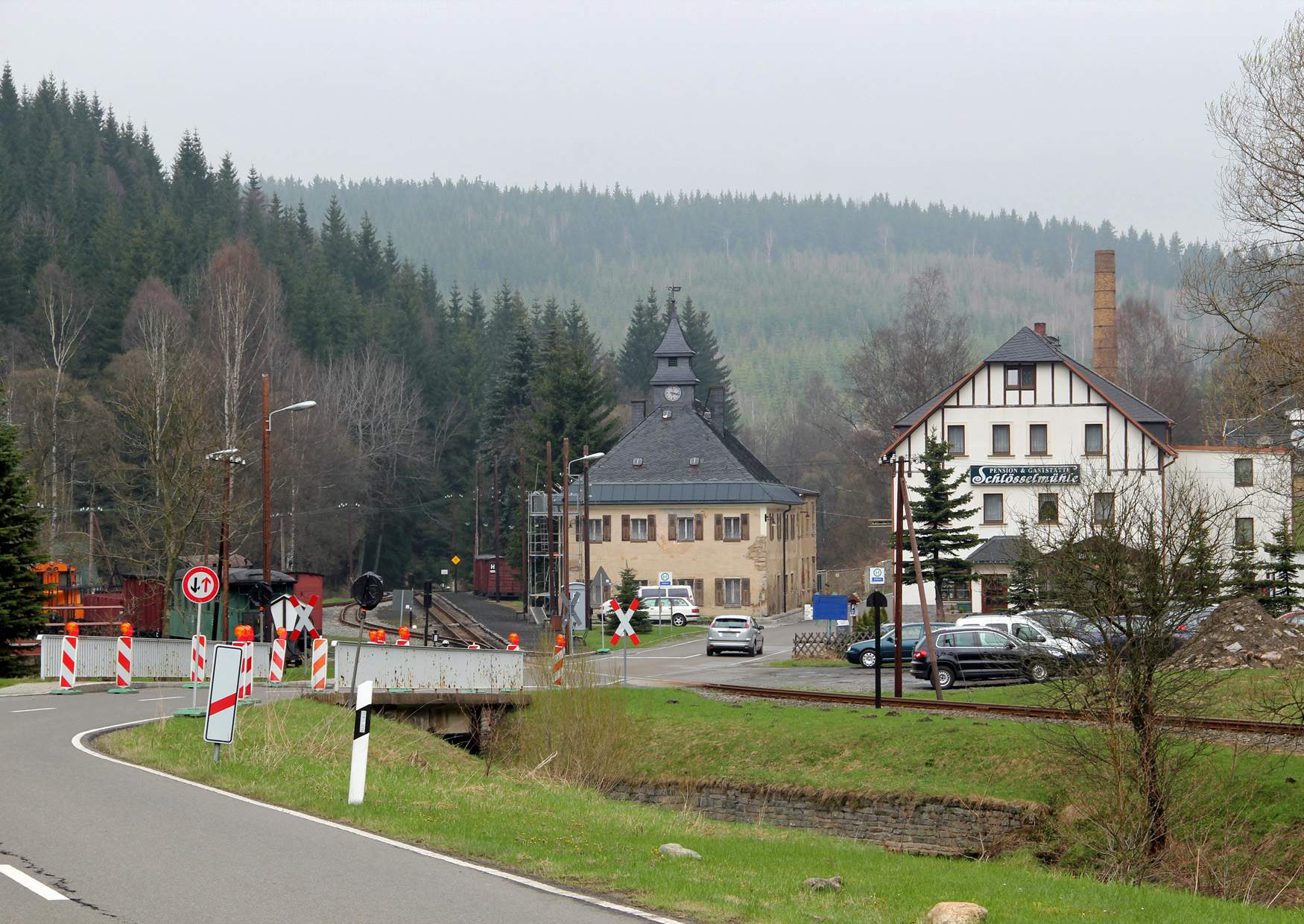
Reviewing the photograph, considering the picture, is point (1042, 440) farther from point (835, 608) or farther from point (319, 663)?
point (319, 663)

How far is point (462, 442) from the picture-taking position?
111 metres

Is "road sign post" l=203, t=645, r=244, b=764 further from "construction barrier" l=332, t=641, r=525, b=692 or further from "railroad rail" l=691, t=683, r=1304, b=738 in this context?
"railroad rail" l=691, t=683, r=1304, b=738

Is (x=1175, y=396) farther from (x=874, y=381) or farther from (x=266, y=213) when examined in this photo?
(x=266, y=213)

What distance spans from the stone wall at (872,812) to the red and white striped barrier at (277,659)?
7.08 m

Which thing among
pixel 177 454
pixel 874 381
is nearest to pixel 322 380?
pixel 874 381

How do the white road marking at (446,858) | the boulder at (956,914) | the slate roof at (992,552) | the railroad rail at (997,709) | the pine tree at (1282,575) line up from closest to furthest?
the white road marking at (446,858) → the boulder at (956,914) → the railroad rail at (997,709) → the pine tree at (1282,575) → the slate roof at (992,552)

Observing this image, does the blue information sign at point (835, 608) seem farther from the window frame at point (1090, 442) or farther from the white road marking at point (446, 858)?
Answer: the white road marking at point (446, 858)

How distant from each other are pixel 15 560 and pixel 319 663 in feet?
44.1

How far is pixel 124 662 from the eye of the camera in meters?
29.4

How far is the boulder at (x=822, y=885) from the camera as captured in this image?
1137 centimetres

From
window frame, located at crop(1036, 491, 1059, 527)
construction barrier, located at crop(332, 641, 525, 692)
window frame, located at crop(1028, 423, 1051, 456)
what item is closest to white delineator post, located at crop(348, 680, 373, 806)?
window frame, located at crop(1036, 491, 1059, 527)

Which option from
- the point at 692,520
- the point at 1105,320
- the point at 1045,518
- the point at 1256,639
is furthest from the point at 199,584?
the point at 1105,320

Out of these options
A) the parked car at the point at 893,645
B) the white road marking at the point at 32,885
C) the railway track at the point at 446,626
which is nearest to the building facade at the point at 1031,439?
the railway track at the point at 446,626

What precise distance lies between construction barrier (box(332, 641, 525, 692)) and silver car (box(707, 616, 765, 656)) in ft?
69.4
